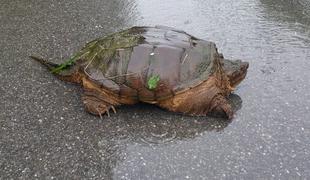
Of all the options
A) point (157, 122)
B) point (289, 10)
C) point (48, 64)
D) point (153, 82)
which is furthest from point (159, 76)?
point (289, 10)

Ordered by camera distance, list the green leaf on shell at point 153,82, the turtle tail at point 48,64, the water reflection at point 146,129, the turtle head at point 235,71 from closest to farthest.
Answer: the water reflection at point 146,129 < the green leaf on shell at point 153,82 < the turtle head at point 235,71 < the turtle tail at point 48,64

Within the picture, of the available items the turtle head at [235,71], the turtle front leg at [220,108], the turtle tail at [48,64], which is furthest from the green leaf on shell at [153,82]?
the turtle tail at [48,64]

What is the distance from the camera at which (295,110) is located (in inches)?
134

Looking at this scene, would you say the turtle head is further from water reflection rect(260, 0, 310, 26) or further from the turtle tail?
water reflection rect(260, 0, 310, 26)

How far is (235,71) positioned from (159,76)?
0.69 m

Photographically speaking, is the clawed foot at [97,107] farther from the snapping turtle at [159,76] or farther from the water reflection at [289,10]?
the water reflection at [289,10]

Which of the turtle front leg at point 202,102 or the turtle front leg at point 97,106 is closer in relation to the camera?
the turtle front leg at point 202,102

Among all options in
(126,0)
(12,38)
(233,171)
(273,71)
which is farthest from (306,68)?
(12,38)

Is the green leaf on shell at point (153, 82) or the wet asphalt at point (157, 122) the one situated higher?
the green leaf on shell at point (153, 82)

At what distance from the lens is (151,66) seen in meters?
3.21

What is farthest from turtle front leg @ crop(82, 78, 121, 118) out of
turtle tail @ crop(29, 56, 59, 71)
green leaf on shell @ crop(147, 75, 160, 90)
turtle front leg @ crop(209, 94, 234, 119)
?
turtle front leg @ crop(209, 94, 234, 119)

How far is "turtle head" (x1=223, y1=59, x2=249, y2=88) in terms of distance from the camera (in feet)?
11.3

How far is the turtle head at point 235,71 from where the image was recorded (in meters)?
3.46

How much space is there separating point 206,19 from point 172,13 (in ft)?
1.43
